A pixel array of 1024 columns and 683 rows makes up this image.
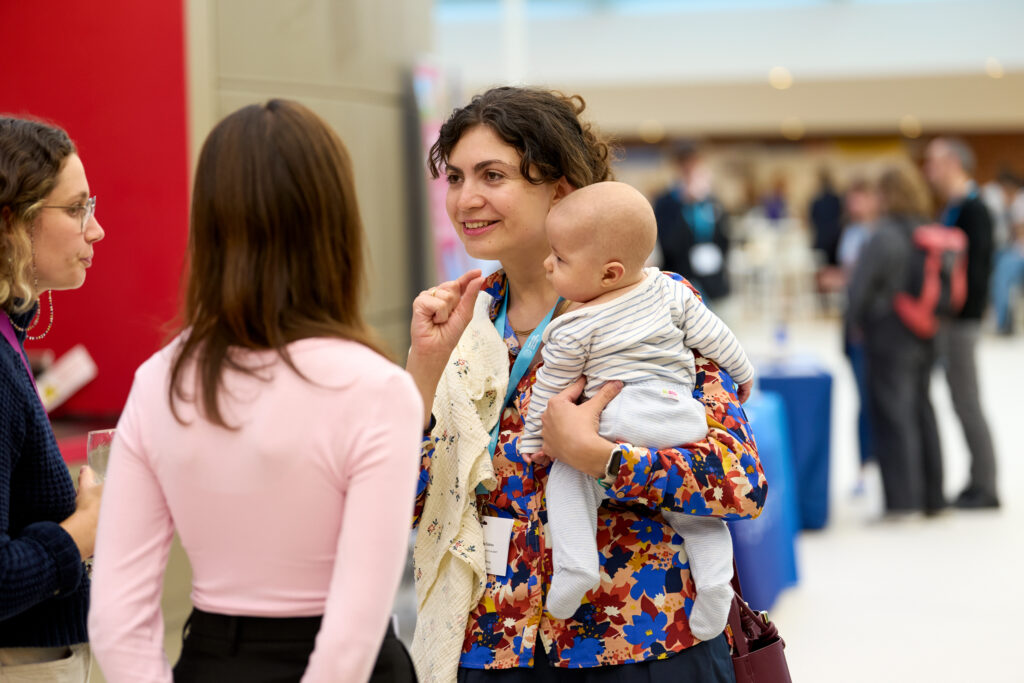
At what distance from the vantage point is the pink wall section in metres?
3.75

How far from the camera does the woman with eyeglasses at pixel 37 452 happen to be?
5.38 feet

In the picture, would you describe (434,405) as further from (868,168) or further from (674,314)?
(868,168)

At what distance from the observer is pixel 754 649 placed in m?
1.87

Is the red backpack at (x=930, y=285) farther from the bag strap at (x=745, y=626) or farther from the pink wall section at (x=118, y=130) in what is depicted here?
the bag strap at (x=745, y=626)

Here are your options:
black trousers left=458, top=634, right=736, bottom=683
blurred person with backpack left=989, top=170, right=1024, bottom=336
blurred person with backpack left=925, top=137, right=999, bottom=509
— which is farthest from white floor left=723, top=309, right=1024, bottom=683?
blurred person with backpack left=989, top=170, right=1024, bottom=336

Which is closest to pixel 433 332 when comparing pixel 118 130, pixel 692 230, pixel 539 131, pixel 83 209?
pixel 539 131

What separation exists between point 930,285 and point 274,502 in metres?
5.33

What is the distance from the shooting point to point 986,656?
422cm

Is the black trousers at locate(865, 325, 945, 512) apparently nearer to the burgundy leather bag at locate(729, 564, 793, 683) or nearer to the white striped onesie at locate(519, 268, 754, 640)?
the burgundy leather bag at locate(729, 564, 793, 683)

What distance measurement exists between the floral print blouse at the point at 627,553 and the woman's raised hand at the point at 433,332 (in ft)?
0.55

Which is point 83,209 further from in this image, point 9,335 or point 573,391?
point 573,391

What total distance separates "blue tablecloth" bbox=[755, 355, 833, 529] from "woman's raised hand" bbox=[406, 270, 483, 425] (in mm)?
4242

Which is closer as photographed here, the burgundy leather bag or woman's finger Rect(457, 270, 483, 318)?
the burgundy leather bag

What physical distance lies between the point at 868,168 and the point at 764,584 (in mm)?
17739
